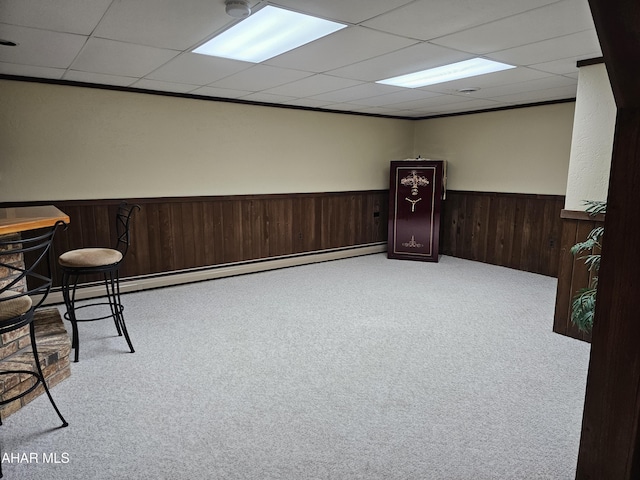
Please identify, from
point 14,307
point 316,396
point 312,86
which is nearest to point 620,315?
point 316,396

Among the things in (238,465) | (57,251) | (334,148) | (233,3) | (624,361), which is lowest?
(238,465)

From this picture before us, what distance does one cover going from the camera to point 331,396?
8.43ft

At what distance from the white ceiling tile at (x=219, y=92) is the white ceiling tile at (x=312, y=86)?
1.24 ft

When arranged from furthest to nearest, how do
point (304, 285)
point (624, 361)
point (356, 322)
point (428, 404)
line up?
point (304, 285) < point (356, 322) < point (428, 404) < point (624, 361)

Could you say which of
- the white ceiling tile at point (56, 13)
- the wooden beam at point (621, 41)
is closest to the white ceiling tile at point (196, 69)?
the white ceiling tile at point (56, 13)

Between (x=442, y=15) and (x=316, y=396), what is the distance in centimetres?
240

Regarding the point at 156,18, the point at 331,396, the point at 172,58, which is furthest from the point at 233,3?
the point at 331,396

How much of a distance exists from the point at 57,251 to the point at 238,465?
11.2 ft

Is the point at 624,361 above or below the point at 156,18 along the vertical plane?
below

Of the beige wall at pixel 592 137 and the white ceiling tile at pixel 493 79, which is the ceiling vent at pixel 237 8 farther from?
the beige wall at pixel 592 137

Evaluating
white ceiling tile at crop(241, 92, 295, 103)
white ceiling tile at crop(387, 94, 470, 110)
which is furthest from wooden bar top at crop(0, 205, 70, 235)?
white ceiling tile at crop(387, 94, 470, 110)

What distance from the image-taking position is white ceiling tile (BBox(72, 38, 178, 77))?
119 inches

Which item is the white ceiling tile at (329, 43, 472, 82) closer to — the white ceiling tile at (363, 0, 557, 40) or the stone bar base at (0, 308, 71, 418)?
the white ceiling tile at (363, 0, 557, 40)

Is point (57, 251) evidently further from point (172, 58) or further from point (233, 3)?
point (233, 3)
